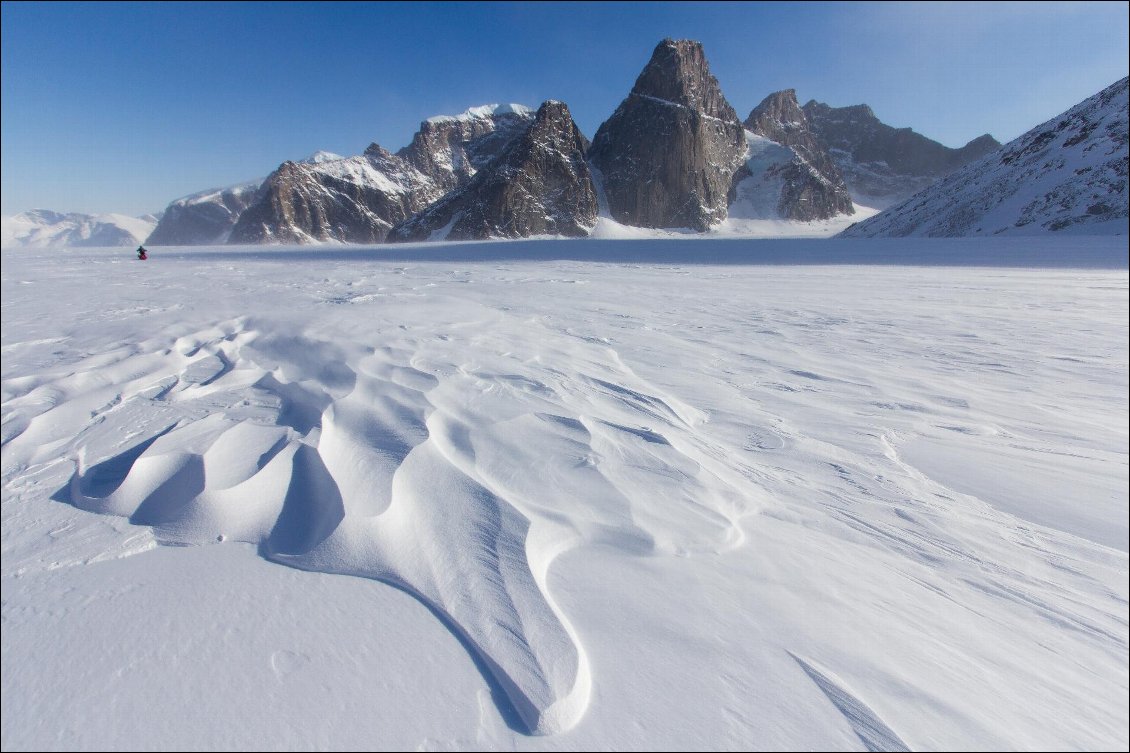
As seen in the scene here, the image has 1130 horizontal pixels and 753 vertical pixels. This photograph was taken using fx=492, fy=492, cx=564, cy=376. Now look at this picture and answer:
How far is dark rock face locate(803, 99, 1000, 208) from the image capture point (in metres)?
126

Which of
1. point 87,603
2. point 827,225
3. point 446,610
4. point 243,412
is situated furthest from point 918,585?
point 827,225

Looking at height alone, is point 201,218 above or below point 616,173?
above

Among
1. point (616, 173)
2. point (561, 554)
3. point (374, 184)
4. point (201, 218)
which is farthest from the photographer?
point (201, 218)

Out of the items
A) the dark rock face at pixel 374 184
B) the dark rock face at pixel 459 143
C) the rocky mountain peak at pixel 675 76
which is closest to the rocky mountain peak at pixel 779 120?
the rocky mountain peak at pixel 675 76

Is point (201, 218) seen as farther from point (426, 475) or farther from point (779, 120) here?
point (426, 475)

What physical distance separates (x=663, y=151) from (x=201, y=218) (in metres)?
140

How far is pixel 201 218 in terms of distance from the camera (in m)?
147

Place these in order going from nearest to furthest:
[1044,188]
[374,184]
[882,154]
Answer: [1044,188] → [374,184] → [882,154]

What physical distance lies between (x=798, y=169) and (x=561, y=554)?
115354 mm

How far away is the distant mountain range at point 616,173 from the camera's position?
80375mm

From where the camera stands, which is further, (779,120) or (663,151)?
(779,120)

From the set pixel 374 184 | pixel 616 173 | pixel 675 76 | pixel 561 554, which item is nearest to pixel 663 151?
pixel 616 173

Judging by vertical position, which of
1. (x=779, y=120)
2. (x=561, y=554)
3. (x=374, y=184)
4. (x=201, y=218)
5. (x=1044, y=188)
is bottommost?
(x=561, y=554)

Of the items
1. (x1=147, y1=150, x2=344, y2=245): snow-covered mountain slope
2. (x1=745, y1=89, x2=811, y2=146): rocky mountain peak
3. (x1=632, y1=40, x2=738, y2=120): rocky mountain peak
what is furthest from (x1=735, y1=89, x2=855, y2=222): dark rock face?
(x1=147, y1=150, x2=344, y2=245): snow-covered mountain slope
